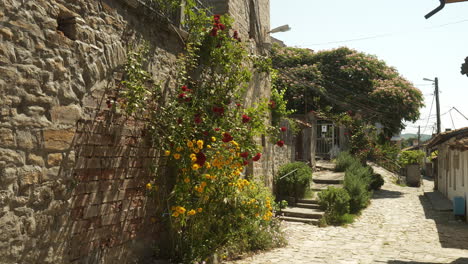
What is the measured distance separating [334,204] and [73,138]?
312 inches

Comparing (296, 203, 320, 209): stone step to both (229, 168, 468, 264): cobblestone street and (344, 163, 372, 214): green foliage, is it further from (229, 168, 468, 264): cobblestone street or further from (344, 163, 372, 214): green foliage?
(344, 163, 372, 214): green foliage

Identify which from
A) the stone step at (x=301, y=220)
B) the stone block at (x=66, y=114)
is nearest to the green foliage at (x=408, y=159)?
the stone step at (x=301, y=220)

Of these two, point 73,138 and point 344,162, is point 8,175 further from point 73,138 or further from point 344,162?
point 344,162

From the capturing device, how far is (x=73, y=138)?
3.91m

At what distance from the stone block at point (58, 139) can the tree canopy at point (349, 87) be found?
43.2 feet

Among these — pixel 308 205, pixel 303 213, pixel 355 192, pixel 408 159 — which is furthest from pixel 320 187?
pixel 408 159

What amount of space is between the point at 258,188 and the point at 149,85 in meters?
3.16

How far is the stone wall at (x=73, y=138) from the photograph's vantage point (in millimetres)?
3256

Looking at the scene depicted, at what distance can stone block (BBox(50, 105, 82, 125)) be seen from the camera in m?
3.67

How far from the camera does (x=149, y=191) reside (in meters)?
5.18

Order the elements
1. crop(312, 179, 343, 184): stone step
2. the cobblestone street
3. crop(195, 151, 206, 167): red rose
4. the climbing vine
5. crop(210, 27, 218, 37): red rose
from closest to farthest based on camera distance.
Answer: crop(195, 151, 206, 167): red rose → the climbing vine → crop(210, 27, 218, 37): red rose → the cobblestone street → crop(312, 179, 343, 184): stone step

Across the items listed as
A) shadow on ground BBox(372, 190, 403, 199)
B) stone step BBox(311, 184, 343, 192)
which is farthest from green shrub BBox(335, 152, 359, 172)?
stone step BBox(311, 184, 343, 192)

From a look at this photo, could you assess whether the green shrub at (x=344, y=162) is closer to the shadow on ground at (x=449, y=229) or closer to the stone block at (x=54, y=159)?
the shadow on ground at (x=449, y=229)

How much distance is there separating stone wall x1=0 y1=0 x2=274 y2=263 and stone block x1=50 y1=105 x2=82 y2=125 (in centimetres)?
1
